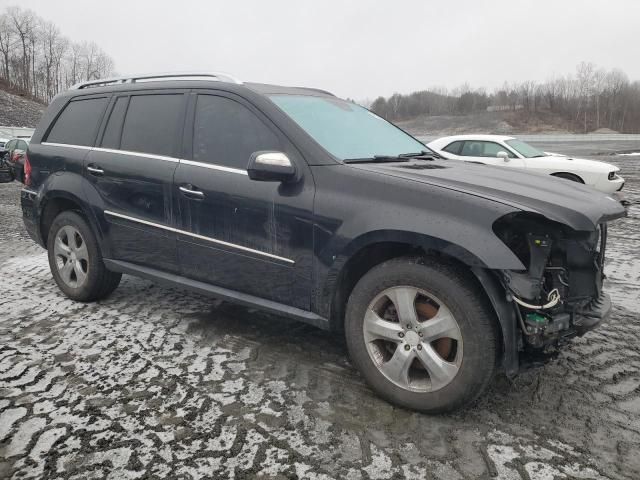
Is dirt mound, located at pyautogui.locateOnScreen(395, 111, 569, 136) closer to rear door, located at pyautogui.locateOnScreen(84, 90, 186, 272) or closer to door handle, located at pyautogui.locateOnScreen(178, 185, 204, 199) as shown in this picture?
rear door, located at pyautogui.locateOnScreen(84, 90, 186, 272)

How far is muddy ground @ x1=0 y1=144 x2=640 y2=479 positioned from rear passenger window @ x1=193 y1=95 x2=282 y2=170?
4.28 ft

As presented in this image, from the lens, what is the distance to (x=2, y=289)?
15.8ft

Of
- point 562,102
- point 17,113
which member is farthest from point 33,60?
point 562,102

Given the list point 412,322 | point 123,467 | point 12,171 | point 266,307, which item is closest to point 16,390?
point 123,467

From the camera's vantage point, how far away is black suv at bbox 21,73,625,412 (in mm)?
2527

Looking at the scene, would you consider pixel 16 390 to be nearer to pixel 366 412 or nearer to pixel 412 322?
pixel 366 412

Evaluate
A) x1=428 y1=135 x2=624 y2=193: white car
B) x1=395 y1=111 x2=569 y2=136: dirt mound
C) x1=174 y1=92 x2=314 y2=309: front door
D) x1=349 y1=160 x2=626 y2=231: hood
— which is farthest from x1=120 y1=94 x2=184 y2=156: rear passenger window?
x1=395 y1=111 x2=569 y2=136: dirt mound

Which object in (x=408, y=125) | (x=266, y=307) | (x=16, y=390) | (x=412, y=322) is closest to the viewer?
(x=412, y=322)

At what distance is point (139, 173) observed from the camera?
3807 millimetres

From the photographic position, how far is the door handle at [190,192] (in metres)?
3.43

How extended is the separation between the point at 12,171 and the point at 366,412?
52.6 feet

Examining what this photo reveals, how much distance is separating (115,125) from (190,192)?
1.20 m

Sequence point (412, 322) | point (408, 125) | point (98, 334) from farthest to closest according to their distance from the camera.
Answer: point (408, 125) < point (98, 334) < point (412, 322)

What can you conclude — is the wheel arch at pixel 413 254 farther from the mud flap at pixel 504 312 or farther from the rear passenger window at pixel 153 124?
the rear passenger window at pixel 153 124
